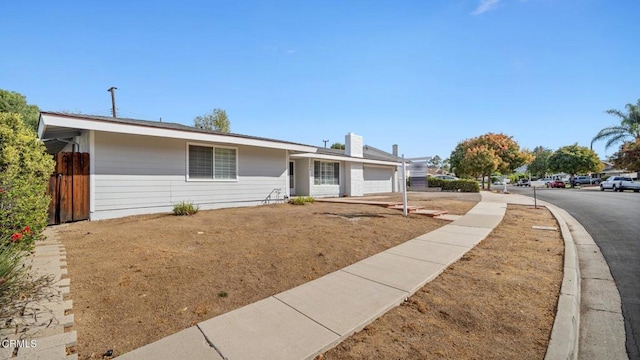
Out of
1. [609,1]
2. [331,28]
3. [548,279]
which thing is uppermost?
[331,28]

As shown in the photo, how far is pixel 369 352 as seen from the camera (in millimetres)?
2262

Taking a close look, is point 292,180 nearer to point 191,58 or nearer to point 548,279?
point 191,58

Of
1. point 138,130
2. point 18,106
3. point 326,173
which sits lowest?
point 326,173

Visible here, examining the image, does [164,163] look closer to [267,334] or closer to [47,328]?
[47,328]

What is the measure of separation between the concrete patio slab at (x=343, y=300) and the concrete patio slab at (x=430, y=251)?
5.22 feet

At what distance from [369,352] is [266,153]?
11.2m

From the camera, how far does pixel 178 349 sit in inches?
87.2

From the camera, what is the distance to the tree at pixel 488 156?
92.0ft

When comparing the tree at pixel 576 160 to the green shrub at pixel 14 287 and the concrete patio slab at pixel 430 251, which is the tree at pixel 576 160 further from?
the green shrub at pixel 14 287

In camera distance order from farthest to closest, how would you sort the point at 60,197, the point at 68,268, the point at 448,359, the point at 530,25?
1. the point at 530,25
2. the point at 60,197
3. the point at 68,268
4. the point at 448,359

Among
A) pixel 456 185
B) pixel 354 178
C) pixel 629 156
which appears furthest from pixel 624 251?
pixel 629 156

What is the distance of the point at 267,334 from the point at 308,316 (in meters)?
0.50

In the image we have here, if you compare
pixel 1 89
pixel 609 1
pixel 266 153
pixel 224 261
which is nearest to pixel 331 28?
pixel 266 153

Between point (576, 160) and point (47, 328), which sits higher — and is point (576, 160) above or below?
above
